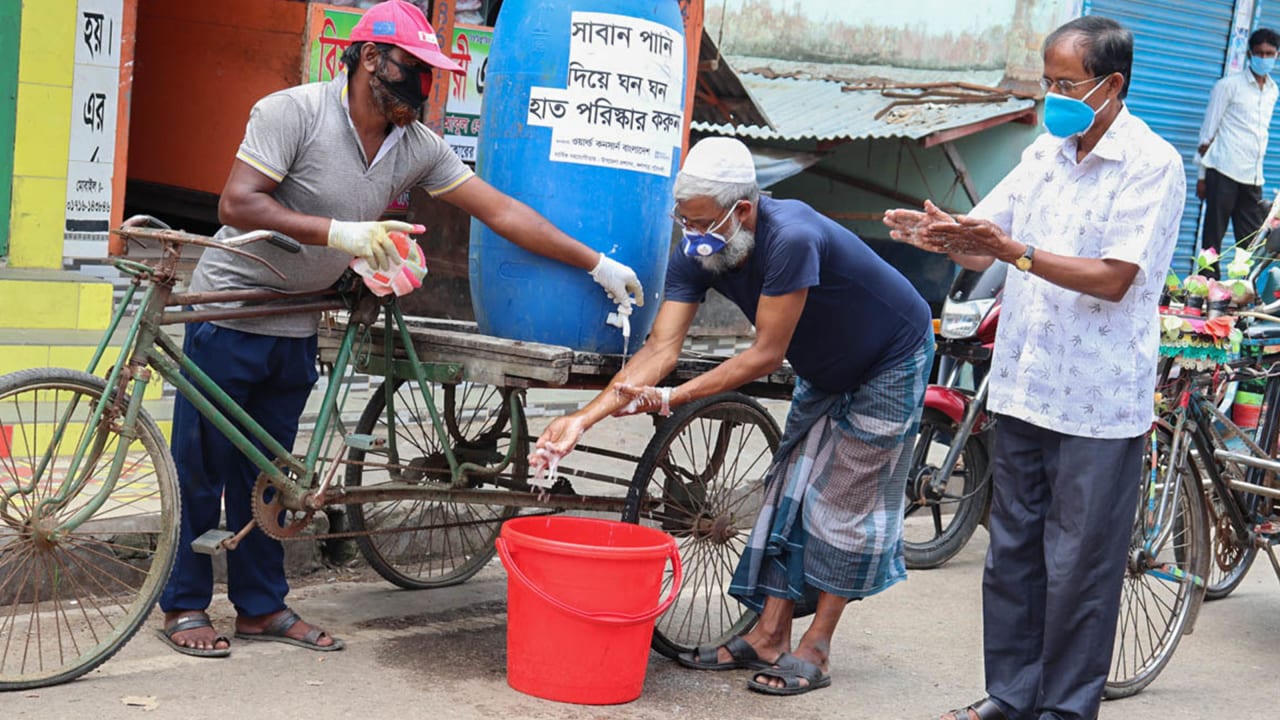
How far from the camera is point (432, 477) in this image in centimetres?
462

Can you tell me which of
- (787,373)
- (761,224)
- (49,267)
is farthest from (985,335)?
(49,267)

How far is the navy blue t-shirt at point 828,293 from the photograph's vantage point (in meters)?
3.89

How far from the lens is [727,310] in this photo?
8.72m

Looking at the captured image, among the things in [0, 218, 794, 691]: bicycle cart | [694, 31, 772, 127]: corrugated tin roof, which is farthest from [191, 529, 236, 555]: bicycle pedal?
[694, 31, 772, 127]: corrugated tin roof

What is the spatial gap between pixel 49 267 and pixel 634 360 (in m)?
2.88

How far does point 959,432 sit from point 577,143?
211cm

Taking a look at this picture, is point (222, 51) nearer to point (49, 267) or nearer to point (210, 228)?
point (210, 228)

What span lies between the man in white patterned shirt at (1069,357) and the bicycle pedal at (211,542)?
189 cm

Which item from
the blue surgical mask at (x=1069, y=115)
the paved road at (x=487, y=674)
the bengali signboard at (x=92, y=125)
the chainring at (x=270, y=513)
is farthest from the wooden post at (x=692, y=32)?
the blue surgical mask at (x=1069, y=115)

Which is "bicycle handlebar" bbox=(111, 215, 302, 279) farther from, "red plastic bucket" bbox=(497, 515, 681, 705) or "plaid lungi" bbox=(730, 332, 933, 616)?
"plaid lungi" bbox=(730, 332, 933, 616)

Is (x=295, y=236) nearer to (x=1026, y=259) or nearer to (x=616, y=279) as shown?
(x=616, y=279)

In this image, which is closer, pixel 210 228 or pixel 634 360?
pixel 634 360

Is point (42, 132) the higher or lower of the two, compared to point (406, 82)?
lower

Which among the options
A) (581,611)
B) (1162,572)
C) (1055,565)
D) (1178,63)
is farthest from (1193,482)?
(1178,63)
